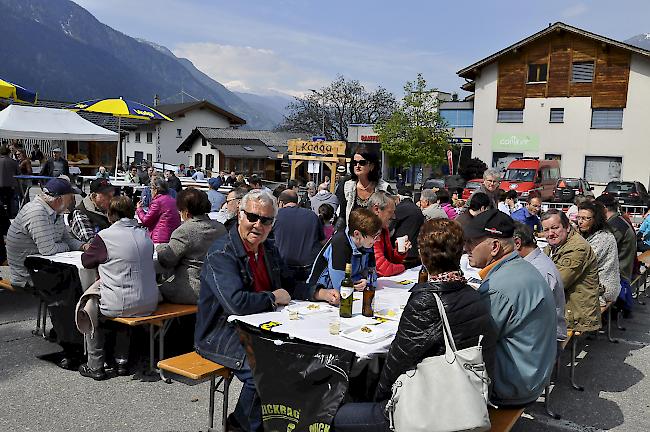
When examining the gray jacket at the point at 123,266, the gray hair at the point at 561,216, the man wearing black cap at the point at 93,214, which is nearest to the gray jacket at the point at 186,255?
the gray jacket at the point at 123,266

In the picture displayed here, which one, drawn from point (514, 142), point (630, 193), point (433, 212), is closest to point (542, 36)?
point (514, 142)

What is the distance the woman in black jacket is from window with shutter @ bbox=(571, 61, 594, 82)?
33625 mm

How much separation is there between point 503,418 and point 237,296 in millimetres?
1677

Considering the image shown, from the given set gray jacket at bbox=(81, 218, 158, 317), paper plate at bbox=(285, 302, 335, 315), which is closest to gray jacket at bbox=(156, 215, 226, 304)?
gray jacket at bbox=(81, 218, 158, 317)

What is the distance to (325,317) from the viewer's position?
12.1 ft

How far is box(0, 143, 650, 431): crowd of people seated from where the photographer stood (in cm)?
281

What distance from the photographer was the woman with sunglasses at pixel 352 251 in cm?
441

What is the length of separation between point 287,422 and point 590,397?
124 inches

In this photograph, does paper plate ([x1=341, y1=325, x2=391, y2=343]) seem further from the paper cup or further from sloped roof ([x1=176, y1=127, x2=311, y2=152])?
sloped roof ([x1=176, y1=127, x2=311, y2=152])

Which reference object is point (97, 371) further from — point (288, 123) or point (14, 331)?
point (288, 123)

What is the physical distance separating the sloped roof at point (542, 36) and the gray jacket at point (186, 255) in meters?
31.4

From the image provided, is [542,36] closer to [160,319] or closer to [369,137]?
[369,137]

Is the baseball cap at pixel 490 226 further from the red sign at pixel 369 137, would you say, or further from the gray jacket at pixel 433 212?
the red sign at pixel 369 137

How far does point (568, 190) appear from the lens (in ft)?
76.4
